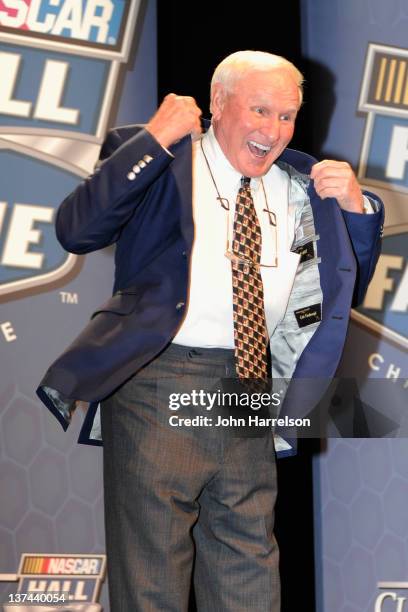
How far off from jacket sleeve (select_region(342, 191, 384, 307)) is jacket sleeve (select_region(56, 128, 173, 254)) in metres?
0.45

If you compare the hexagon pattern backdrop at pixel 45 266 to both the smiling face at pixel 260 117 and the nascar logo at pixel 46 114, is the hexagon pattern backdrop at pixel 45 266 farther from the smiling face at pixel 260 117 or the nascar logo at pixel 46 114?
the smiling face at pixel 260 117

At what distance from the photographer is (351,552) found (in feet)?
10.8

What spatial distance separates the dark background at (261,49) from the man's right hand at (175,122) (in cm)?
123

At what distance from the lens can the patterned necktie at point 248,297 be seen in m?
2.00

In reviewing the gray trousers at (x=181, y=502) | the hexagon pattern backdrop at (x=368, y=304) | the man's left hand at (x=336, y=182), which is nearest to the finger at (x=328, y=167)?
the man's left hand at (x=336, y=182)

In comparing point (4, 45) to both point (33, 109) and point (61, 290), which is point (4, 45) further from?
point (61, 290)

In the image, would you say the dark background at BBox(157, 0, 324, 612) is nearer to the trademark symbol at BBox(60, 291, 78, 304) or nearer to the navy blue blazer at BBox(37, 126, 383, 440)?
the trademark symbol at BBox(60, 291, 78, 304)

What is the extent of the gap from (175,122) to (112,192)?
204mm

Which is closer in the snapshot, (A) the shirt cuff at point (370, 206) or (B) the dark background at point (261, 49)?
(A) the shirt cuff at point (370, 206)

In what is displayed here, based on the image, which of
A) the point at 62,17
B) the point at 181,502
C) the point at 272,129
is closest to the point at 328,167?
the point at 272,129

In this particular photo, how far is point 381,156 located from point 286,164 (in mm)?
1244

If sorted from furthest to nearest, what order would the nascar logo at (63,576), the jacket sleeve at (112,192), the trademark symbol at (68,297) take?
1. the trademark symbol at (68,297)
2. the nascar logo at (63,576)
3. the jacket sleeve at (112,192)

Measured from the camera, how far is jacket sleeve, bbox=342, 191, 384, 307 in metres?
2.11

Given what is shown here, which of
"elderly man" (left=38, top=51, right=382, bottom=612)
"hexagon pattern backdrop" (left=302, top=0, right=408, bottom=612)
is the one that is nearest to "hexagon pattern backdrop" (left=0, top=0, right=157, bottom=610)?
"hexagon pattern backdrop" (left=302, top=0, right=408, bottom=612)
